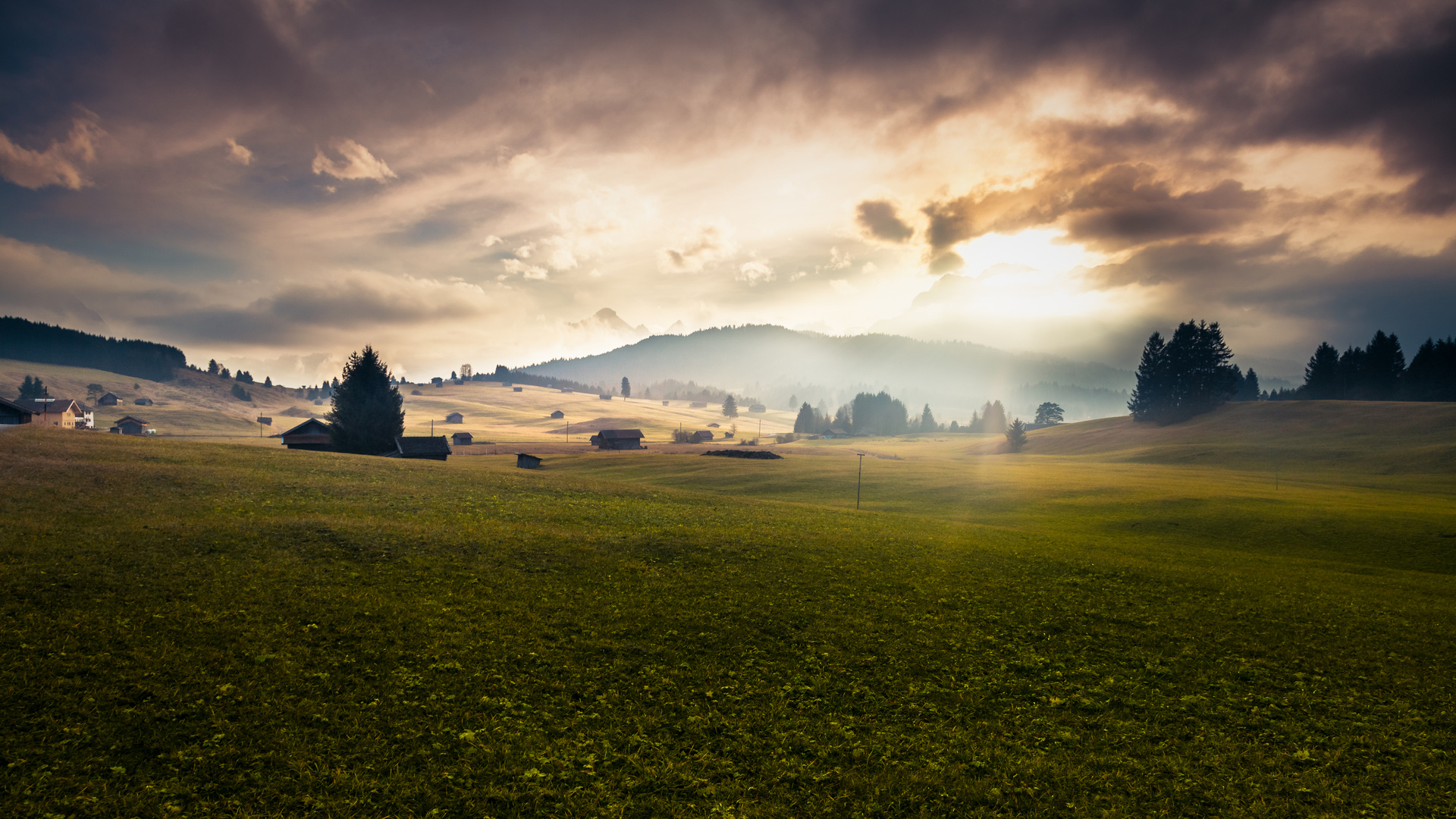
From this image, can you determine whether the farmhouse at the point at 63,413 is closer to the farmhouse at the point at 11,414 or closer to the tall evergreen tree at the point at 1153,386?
the farmhouse at the point at 11,414

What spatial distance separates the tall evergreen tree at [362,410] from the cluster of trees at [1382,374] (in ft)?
638

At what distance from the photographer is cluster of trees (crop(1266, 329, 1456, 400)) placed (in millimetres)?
130250

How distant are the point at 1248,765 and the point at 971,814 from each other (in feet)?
22.6

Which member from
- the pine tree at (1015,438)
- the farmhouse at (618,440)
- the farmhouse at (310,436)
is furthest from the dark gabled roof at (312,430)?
the pine tree at (1015,438)

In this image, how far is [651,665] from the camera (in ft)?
51.0

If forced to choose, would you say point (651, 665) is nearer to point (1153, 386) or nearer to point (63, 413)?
point (63, 413)

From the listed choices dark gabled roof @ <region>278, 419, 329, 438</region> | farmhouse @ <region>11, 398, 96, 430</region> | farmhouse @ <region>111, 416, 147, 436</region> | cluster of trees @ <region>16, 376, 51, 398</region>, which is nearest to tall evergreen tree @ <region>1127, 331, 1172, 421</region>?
dark gabled roof @ <region>278, 419, 329, 438</region>

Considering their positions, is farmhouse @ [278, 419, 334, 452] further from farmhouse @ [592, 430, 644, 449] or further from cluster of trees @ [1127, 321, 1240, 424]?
cluster of trees @ [1127, 321, 1240, 424]

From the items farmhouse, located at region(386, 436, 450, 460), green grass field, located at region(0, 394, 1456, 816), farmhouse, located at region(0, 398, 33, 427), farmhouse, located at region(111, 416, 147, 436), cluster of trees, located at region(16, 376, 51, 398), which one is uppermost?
cluster of trees, located at region(16, 376, 51, 398)

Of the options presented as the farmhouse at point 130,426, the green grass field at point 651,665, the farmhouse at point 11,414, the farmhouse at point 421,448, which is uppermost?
the farmhouse at point 11,414

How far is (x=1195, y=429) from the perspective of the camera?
126 meters

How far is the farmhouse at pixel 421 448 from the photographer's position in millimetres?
80250

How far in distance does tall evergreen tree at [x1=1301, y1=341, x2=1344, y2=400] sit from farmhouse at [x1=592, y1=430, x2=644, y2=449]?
168841 millimetres

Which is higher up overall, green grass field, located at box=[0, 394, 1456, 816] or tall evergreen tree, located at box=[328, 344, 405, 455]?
tall evergreen tree, located at box=[328, 344, 405, 455]
